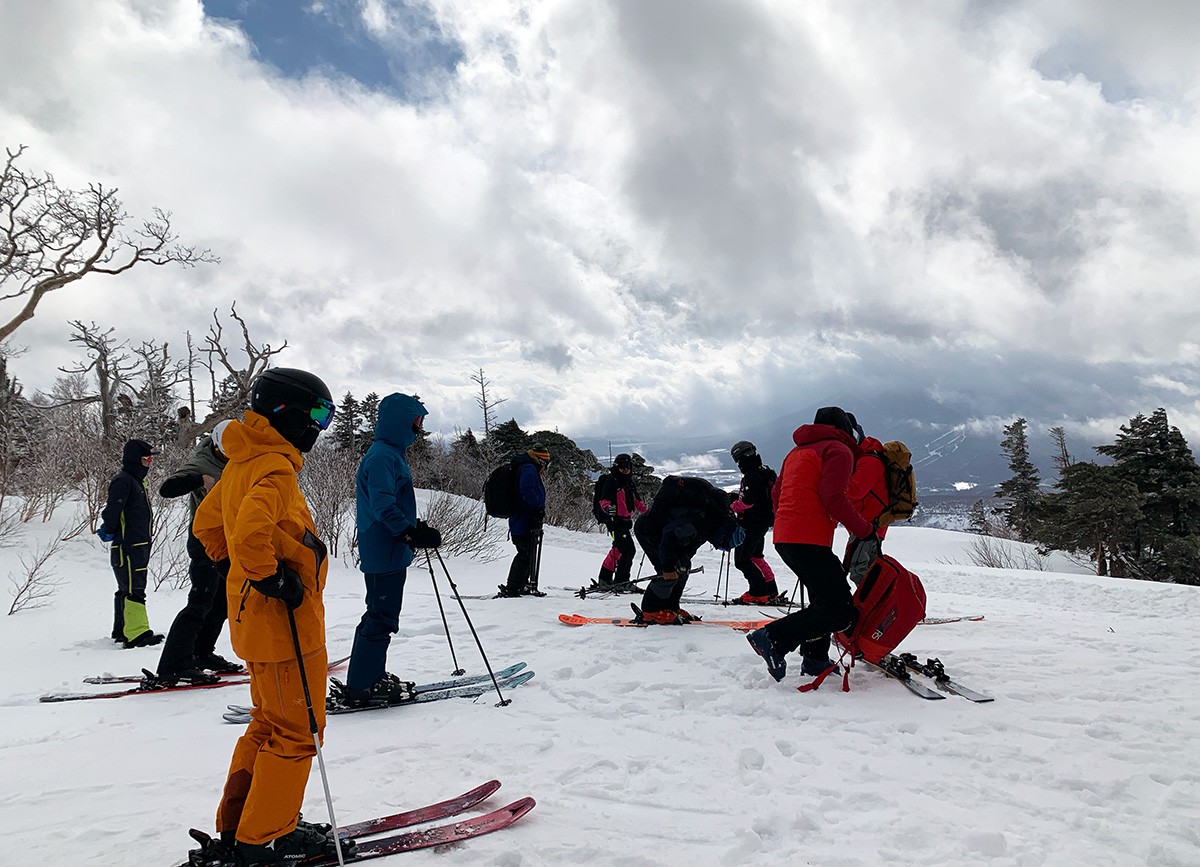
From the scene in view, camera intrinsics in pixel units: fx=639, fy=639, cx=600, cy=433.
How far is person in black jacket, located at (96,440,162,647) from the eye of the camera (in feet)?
21.7

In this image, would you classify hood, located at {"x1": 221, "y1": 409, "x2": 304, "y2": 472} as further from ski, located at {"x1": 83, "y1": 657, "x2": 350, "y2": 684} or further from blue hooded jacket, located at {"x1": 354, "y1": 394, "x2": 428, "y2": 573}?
ski, located at {"x1": 83, "y1": 657, "x2": 350, "y2": 684}

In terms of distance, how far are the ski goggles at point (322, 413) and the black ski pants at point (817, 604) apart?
3424mm

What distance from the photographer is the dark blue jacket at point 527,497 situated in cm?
928

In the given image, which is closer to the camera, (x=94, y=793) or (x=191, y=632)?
(x=94, y=793)

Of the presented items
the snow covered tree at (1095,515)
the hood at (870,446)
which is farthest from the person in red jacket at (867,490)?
the snow covered tree at (1095,515)

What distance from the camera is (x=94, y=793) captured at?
325 cm

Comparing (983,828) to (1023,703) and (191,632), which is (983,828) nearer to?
(1023,703)

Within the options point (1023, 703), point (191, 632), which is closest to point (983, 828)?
point (1023, 703)

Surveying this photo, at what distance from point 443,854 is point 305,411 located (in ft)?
6.39

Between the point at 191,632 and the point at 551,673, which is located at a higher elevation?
the point at 191,632

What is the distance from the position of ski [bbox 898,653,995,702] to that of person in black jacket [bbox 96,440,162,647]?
7367 mm

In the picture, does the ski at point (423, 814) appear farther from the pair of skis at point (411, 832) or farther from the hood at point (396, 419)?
the hood at point (396, 419)

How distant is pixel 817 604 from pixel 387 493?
333 centimetres

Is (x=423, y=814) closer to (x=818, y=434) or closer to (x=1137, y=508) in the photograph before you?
(x=818, y=434)
